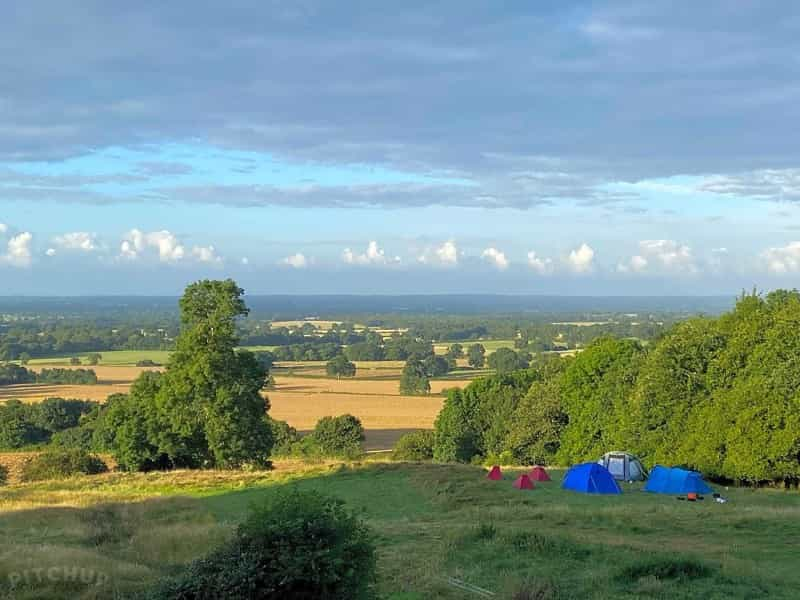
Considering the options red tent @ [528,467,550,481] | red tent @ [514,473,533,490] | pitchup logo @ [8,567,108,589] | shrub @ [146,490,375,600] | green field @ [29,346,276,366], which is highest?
shrub @ [146,490,375,600]

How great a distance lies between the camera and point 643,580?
11.5 meters

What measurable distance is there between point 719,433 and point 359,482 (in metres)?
15.7

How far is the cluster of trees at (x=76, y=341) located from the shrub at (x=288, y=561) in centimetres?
11840

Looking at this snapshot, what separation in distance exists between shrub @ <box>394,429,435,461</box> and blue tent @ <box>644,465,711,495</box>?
2608cm

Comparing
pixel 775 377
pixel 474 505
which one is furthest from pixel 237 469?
pixel 775 377

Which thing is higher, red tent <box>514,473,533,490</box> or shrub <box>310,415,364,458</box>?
red tent <box>514,473,533,490</box>

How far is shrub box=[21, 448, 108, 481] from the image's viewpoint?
125 ft

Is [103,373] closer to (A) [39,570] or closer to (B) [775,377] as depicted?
(B) [775,377]

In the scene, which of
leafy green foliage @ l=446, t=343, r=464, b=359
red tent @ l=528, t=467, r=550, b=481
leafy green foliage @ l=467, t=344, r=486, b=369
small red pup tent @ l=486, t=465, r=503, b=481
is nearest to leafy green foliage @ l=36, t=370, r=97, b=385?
leafy green foliage @ l=467, t=344, r=486, b=369

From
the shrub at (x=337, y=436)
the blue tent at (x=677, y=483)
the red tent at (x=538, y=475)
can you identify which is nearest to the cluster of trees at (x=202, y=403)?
the red tent at (x=538, y=475)

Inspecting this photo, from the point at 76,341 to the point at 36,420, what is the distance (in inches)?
3298

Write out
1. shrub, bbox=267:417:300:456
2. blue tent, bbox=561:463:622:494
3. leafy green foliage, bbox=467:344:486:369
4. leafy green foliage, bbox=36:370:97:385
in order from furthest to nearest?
leafy green foliage, bbox=467:344:486:369 < leafy green foliage, bbox=36:370:97:385 < shrub, bbox=267:417:300:456 < blue tent, bbox=561:463:622:494

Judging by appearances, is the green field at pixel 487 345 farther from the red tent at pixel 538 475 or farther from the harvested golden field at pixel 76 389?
the red tent at pixel 538 475

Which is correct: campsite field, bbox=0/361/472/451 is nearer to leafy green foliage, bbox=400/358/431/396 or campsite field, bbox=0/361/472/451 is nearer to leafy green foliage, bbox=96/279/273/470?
leafy green foliage, bbox=400/358/431/396
